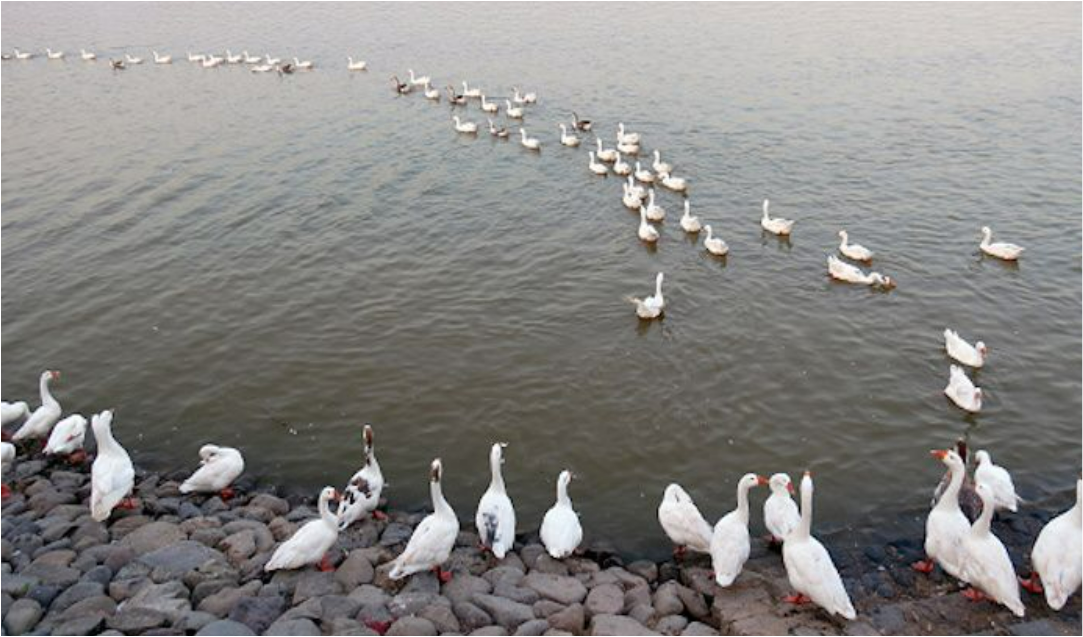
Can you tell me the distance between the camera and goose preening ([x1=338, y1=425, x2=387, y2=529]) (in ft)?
41.4

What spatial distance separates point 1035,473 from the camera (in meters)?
13.8

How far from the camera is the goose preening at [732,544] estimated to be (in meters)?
10.9

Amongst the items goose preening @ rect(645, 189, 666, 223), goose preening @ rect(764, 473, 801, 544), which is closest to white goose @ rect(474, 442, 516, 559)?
goose preening @ rect(764, 473, 801, 544)

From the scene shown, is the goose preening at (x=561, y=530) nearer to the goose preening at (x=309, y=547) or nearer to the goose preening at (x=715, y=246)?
the goose preening at (x=309, y=547)

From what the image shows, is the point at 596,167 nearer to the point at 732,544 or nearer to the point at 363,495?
the point at 363,495

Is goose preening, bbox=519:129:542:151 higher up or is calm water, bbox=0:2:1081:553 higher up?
goose preening, bbox=519:129:542:151

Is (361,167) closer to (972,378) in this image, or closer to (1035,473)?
(972,378)

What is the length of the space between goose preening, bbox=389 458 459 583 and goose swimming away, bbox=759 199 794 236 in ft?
49.1

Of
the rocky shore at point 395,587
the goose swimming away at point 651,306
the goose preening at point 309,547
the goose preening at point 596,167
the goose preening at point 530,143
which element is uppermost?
the goose preening at point 530,143

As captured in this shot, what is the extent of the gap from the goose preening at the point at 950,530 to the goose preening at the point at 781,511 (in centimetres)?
178

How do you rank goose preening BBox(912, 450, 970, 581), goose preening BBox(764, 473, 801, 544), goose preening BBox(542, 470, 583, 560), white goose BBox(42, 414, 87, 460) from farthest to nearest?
white goose BBox(42, 414, 87, 460) → goose preening BBox(542, 470, 583, 560) → goose preening BBox(764, 473, 801, 544) → goose preening BBox(912, 450, 970, 581)

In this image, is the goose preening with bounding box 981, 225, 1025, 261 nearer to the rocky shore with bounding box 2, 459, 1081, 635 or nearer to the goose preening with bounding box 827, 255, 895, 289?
the goose preening with bounding box 827, 255, 895, 289

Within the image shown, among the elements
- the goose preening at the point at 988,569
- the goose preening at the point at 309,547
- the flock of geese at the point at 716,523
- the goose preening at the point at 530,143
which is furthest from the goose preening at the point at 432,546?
the goose preening at the point at 530,143

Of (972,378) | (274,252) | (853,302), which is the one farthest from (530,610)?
(274,252)
